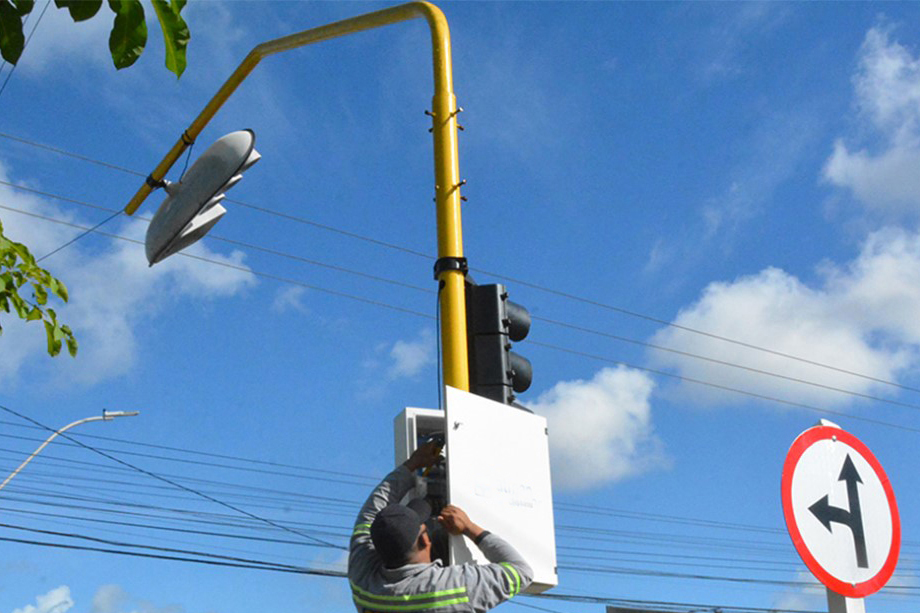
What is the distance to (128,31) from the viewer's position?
310 cm

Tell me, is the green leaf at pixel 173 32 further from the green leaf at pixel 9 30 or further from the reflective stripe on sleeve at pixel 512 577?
the reflective stripe on sleeve at pixel 512 577

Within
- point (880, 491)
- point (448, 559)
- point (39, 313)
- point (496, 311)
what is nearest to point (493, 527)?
point (448, 559)

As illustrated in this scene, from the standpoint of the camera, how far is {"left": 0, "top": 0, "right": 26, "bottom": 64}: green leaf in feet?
10.4

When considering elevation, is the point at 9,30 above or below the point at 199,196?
below

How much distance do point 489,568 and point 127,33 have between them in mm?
2726

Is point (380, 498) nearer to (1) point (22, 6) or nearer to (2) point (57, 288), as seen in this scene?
(2) point (57, 288)

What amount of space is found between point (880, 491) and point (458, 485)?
1957 mm

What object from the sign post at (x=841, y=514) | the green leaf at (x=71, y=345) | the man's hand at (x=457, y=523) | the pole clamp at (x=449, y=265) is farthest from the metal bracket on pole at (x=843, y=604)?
the green leaf at (x=71, y=345)

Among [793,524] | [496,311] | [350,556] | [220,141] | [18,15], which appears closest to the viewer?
[18,15]

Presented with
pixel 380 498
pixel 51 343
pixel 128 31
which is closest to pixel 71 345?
pixel 51 343

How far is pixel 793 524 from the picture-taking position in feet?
15.7

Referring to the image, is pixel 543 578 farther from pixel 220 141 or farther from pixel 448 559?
pixel 220 141

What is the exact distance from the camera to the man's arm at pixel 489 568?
477cm

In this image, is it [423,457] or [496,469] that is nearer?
[496,469]
